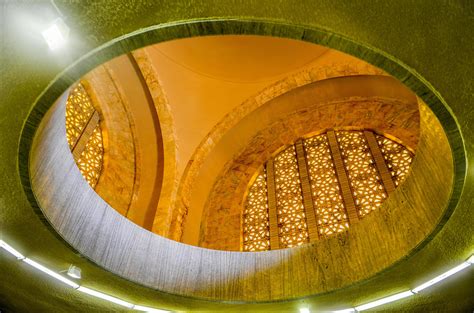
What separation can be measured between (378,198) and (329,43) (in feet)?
16.0

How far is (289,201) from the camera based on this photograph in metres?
7.93

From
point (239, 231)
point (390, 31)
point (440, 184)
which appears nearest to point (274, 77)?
point (239, 231)

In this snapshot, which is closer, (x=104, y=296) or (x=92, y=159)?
(x=104, y=296)

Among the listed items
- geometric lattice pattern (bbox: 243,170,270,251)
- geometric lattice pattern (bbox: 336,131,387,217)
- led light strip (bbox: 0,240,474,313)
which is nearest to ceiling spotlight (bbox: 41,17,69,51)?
led light strip (bbox: 0,240,474,313)

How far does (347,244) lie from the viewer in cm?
483

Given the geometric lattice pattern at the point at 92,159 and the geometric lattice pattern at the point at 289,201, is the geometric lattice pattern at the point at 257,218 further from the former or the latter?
the geometric lattice pattern at the point at 92,159

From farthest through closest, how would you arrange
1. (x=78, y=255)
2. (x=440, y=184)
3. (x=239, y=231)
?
(x=239, y=231), (x=78, y=255), (x=440, y=184)

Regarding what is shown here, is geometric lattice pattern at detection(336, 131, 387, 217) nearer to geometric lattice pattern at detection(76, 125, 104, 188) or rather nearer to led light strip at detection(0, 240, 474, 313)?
led light strip at detection(0, 240, 474, 313)

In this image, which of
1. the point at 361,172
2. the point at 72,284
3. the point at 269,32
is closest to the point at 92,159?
the point at 72,284

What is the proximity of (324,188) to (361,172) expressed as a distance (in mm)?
797

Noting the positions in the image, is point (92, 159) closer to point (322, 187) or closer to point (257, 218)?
point (257, 218)

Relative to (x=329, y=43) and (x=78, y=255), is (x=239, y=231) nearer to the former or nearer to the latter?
(x=78, y=255)

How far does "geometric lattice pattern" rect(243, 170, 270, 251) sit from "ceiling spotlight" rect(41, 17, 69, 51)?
220 inches

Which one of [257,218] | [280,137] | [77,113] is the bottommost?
[257,218]
